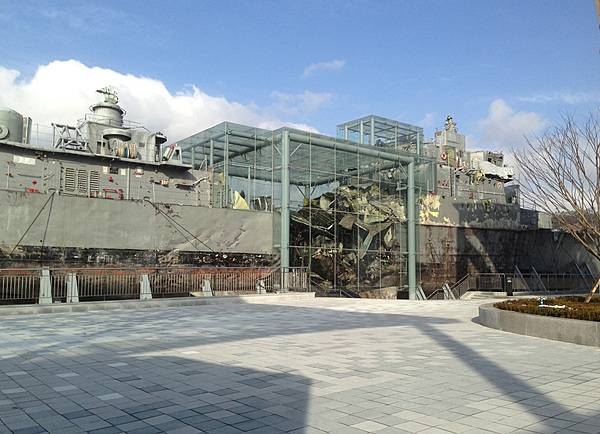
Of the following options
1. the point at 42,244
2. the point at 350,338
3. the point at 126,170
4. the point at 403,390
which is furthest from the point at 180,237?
the point at 403,390

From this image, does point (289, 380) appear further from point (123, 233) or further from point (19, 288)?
point (123, 233)

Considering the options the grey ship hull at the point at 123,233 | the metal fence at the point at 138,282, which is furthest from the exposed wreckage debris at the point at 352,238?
the metal fence at the point at 138,282

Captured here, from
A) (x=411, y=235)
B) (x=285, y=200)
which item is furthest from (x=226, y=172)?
(x=411, y=235)

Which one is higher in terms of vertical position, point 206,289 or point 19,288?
point 19,288

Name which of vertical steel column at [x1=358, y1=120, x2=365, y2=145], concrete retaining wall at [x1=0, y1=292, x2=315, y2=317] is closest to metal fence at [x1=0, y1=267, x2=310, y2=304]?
concrete retaining wall at [x1=0, y1=292, x2=315, y2=317]

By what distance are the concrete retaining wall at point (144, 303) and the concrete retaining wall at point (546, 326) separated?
1036cm

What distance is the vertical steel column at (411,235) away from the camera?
1251 inches

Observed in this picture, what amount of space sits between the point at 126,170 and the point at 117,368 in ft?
65.7

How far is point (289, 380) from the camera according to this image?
6.56 metres

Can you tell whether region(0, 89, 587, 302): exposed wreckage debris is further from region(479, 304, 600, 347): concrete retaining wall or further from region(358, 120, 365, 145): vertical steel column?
region(479, 304, 600, 347): concrete retaining wall

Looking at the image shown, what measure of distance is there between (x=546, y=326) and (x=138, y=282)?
625 inches

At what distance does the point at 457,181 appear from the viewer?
4075 cm

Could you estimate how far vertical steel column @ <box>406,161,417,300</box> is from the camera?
3178cm

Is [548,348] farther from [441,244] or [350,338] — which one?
[441,244]
